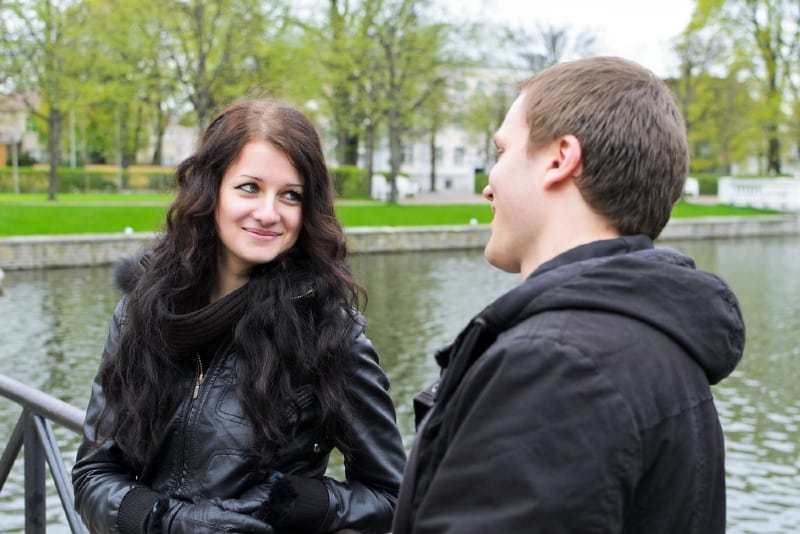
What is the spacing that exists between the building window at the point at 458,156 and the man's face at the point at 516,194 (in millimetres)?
70396

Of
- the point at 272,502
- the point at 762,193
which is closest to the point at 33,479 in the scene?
the point at 272,502

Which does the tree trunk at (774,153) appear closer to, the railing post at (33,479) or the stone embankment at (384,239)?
the stone embankment at (384,239)

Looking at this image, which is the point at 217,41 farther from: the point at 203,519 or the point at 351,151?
the point at 203,519

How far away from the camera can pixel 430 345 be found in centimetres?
1309

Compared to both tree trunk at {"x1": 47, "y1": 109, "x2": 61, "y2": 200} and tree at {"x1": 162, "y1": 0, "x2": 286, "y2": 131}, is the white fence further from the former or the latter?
tree trunk at {"x1": 47, "y1": 109, "x2": 61, "y2": 200}

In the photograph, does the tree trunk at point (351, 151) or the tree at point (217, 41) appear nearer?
the tree at point (217, 41)

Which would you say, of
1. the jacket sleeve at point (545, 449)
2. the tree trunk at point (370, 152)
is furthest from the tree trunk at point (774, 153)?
the jacket sleeve at point (545, 449)

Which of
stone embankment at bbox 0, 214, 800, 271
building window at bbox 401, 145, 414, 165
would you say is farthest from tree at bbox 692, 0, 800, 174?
building window at bbox 401, 145, 414, 165

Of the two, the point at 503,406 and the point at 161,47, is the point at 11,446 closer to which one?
the point at 503,406

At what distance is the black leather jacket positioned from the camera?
2.22m

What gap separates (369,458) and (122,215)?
979 inches

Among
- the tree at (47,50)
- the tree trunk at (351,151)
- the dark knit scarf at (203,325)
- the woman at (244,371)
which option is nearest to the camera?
the woman at (244,371)

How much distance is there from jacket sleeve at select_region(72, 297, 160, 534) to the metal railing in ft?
1.54

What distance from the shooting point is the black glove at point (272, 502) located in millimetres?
2119
